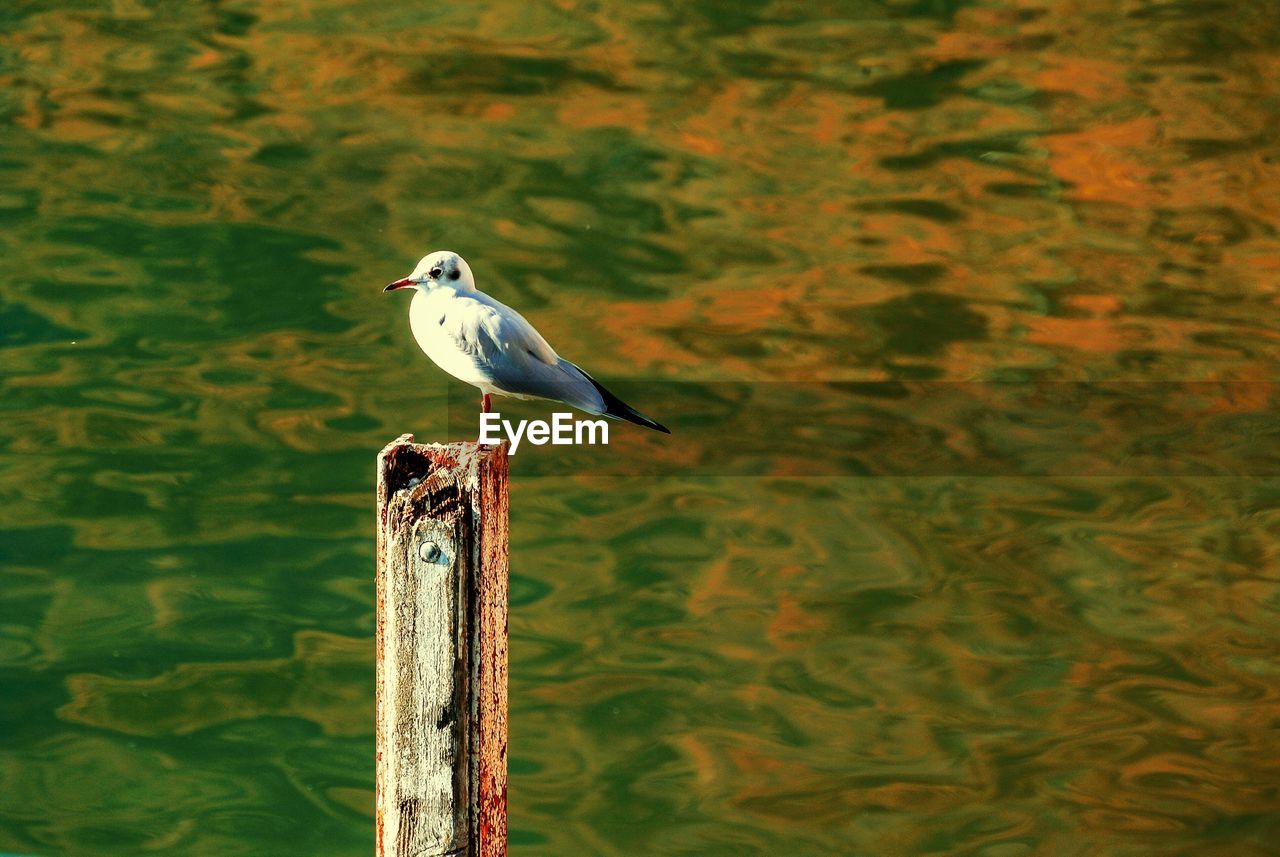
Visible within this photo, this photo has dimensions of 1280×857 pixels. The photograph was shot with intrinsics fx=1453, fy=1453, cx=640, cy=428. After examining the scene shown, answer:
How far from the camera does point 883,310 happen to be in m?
3.83

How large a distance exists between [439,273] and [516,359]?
19cm

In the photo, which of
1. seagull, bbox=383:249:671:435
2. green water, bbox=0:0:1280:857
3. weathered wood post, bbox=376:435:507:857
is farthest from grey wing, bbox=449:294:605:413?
green water, bbox=0:0:1280:857

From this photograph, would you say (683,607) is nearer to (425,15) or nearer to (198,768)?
(198,768)

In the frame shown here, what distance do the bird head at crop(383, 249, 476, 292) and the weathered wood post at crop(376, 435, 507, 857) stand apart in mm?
375

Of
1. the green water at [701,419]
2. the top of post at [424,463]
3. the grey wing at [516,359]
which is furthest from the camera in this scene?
the green water at [701,419]

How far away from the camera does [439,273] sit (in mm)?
2453

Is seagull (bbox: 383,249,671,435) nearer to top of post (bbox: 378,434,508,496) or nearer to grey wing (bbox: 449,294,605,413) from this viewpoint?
grey wing (bbox: 449,294,605,413)

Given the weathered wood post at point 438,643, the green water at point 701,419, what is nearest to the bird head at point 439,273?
the weathered wood post at point 438,643

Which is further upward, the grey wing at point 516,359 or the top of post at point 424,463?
the grey wing at point 516,359

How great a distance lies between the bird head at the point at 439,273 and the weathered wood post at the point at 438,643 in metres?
0.37

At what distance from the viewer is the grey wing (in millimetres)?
2424

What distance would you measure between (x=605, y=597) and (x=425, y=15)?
165 centimetres

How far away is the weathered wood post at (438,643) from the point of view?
7.01ft

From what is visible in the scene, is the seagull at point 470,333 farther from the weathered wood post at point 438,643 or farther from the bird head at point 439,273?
the weathered wood post at point 438,643
